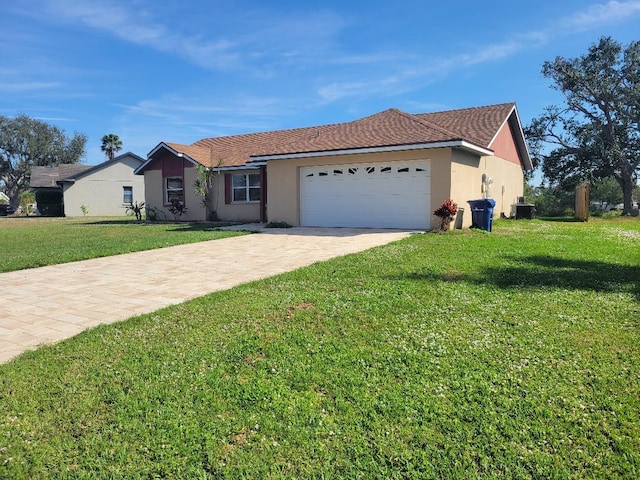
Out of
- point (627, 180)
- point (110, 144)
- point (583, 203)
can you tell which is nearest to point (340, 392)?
point (583, 203)

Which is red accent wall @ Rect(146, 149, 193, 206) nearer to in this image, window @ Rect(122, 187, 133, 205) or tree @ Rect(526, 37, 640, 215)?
window @ Rect(122, 187, 133, 205)

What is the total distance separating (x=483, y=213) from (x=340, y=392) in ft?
38.8

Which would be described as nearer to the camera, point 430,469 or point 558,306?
point 430,469

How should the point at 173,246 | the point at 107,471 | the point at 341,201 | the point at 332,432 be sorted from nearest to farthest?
the point at 107,471
the point at 332,432
the point at 173,246
the point at 341,201

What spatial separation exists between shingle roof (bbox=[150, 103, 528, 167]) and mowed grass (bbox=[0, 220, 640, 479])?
9.74 meters

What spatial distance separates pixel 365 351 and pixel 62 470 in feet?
7.74

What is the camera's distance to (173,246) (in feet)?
36.8

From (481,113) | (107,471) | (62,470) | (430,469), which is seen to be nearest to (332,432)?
(430,469)

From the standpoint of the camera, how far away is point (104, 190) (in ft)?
112

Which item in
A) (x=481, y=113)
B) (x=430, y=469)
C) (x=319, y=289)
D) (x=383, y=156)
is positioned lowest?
(x=430, y=469)

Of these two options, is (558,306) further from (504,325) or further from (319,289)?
(319,289)

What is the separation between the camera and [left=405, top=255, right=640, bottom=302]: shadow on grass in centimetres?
609

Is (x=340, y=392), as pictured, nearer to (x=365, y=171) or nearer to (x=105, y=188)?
(x=365, y=171)

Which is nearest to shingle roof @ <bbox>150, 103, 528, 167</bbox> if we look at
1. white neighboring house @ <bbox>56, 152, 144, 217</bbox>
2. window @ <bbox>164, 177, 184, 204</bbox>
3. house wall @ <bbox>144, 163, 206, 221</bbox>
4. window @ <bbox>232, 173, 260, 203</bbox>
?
window @ <bbox>232, 173, 260, 203</bbox>
